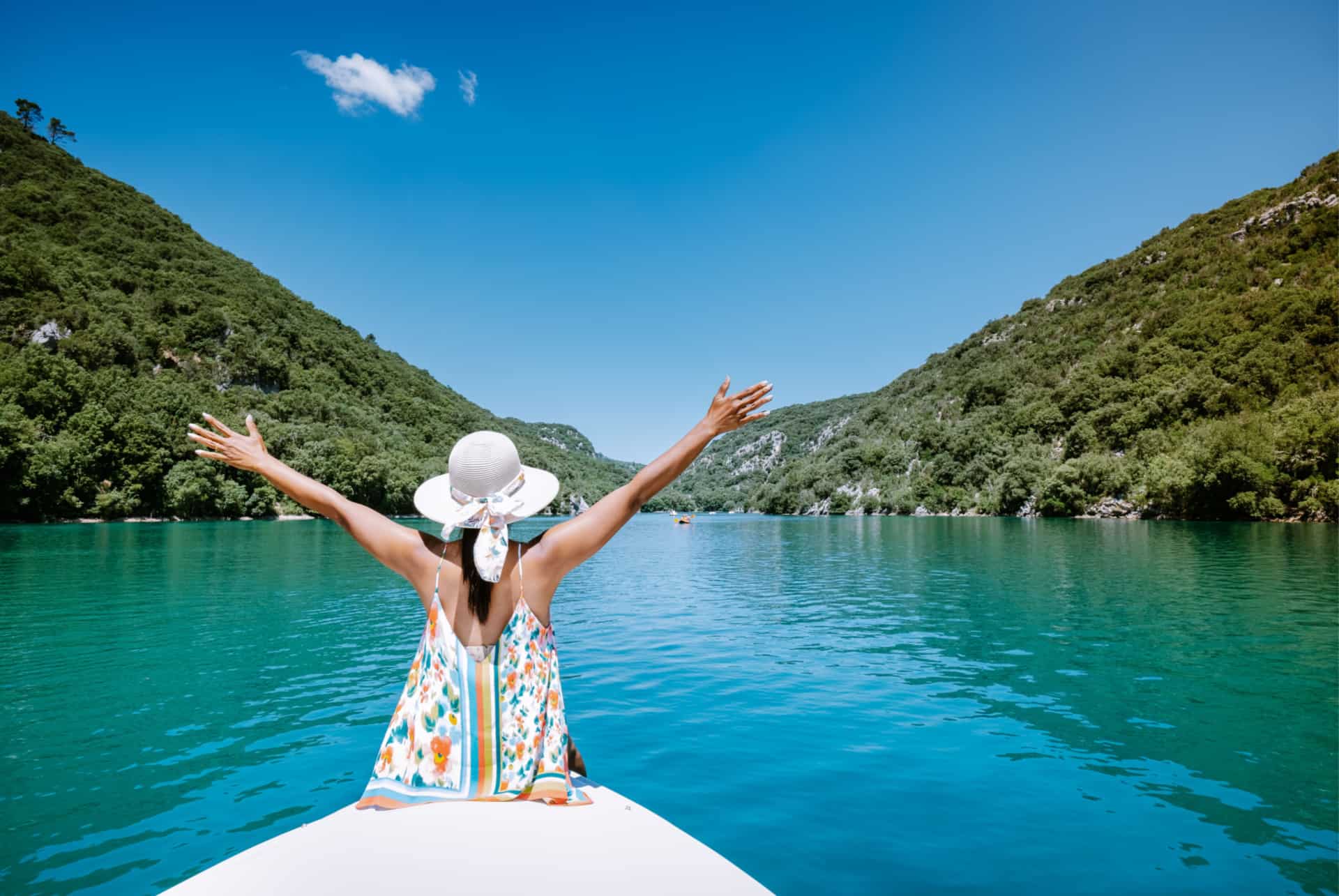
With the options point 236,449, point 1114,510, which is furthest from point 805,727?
point 1114,510

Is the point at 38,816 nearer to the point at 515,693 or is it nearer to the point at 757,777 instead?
the point at 515,693

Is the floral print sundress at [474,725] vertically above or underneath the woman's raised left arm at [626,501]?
underneath

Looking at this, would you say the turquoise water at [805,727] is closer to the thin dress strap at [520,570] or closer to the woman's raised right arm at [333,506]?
the thin dress strap at [520,570]

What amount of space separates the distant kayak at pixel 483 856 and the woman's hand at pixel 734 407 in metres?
1.70

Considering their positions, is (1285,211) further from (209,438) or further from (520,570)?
(209,438)

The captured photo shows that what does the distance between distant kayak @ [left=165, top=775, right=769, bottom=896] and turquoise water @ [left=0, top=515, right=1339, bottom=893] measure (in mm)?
3432

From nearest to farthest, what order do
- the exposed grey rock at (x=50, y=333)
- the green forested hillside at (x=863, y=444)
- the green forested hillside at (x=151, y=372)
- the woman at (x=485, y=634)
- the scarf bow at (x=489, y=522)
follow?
the scarf bow at (x=489, y=522), the woman at (x=485, y=634), the green forested hillside at (x=863, y=444), the green forested hillside at (x=151, y=372), the exposed grey rock at (x=50, y=333)

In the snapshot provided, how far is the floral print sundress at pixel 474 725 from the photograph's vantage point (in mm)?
3189

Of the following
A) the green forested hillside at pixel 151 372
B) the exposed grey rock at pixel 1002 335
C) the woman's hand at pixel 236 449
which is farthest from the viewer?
the exposed grey rock at pixel 1002 335

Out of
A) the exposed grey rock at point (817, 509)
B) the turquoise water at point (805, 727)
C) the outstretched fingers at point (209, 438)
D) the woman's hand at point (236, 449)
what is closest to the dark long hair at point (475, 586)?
the woman's hand at point (236, 449)

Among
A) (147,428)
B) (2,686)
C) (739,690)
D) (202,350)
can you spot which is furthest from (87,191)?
(739,690)

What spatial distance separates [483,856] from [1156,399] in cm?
11643

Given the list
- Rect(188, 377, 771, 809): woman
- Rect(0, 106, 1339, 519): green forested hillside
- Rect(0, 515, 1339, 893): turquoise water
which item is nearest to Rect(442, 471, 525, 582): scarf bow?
Rect(188, 377, 771, 809): woman

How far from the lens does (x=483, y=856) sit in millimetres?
2395
